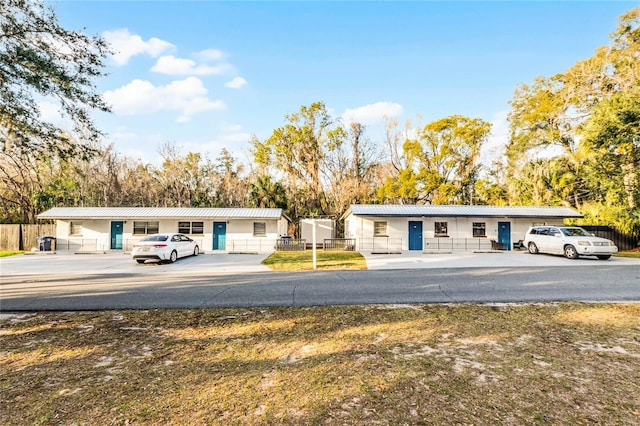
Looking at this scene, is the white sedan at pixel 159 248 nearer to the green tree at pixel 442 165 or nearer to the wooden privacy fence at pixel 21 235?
the wooden privacy fence at pixel 21 235

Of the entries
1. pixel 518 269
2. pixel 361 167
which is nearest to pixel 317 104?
pixel 361 167

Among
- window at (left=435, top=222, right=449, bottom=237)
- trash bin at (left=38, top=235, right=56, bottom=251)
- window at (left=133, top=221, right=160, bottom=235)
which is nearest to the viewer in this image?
trash bin at (left=38, top=235, right=56, bottom=251)

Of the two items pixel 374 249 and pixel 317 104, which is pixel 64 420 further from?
pixel 317 104

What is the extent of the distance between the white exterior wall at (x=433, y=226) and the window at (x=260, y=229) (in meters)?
6.48

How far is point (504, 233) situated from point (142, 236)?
83.2 ft

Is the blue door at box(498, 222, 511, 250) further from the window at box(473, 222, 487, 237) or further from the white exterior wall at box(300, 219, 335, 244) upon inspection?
the white exterior wall at box(300, 219, 335, 244)

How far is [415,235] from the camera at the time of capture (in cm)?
2348

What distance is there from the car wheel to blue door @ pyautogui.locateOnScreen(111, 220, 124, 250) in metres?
27.4

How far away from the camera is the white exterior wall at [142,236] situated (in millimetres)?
23469

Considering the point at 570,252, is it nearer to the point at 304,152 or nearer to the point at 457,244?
the point at 457,244

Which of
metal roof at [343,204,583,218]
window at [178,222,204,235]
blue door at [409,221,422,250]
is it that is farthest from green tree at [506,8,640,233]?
window at [178,222,204,235]

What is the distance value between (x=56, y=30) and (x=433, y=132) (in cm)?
3321

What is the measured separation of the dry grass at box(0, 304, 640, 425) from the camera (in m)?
3.16

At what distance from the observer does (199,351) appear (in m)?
4.78
